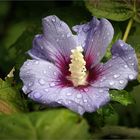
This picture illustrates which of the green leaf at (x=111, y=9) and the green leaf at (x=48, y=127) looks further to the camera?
the green leaf at (x=111, y=9)

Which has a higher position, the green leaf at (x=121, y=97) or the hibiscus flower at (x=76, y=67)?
the hibiscus flower at (x=76, y=67)

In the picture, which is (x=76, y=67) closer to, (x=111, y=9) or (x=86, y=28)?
(x=86, y=28)

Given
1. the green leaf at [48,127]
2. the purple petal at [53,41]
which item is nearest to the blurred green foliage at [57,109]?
the green leaf at [48,127]

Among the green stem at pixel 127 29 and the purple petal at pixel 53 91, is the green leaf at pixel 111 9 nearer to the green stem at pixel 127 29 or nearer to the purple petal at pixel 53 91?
the green stem at pixel 127 29

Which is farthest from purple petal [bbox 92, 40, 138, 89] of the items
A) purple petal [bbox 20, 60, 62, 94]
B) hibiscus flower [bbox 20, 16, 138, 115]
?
purple petal [bbox 20, 60, 62, 94]

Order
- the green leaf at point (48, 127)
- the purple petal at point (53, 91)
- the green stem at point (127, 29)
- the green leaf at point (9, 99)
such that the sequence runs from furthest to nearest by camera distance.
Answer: the green stem at point (127, 29)
the green leaf at point (9, 99)
the purple petal at point (53, 91)
the green leaf at point (48, 127)

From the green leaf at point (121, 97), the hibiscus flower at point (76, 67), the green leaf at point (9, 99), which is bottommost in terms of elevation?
the green leaf at point (121, 97)

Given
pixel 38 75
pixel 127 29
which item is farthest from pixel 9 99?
pixel 127 29

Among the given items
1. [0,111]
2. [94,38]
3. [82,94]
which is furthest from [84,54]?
[0,111]

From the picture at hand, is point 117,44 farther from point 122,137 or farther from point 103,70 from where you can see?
point 122,137
